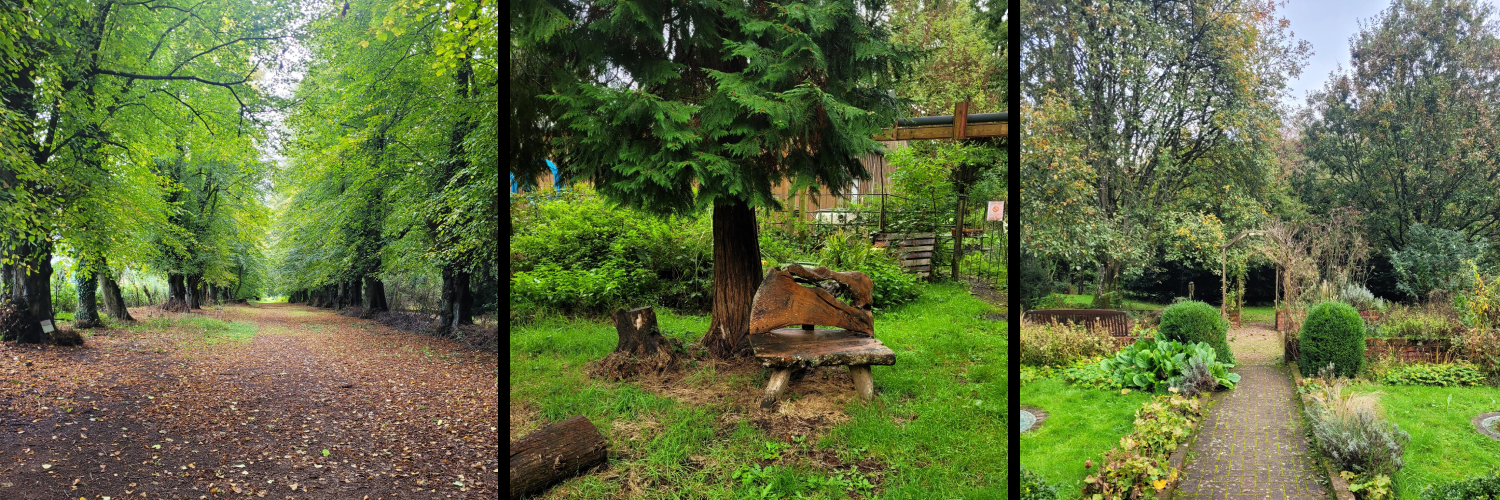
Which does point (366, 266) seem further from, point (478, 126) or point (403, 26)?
point (403, 26)

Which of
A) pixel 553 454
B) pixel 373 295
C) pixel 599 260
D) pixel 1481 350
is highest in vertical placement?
pixel 599 260

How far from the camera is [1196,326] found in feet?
9.02

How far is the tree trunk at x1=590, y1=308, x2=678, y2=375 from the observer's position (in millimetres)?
3516

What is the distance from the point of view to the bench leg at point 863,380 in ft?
10.0

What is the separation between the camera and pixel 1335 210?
2.60m

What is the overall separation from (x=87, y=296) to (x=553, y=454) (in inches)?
110

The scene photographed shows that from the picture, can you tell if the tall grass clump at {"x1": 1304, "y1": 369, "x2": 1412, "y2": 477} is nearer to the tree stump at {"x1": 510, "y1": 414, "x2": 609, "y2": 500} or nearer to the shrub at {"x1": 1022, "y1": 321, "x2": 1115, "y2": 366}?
the shrub at {"x1": 1022, "y1": 321, "x2": 1115, "y2": 366}

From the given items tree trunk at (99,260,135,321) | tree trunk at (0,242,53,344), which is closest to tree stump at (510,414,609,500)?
tree trunk at (99,260,135,321)

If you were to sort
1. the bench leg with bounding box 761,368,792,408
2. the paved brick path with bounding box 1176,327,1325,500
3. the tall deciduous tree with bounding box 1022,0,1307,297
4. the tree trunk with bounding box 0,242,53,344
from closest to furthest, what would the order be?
the paved brick path with bounding box 1176,327,1325,500, the tall deciduous tree with bounding box 1022,0,1307,297, the bench leg with bounding box 761,368,792,408, the tree trunk with bounding box 0,242,53,344

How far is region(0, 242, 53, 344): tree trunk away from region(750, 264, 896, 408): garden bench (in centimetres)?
364

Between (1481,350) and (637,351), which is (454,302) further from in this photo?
(1481,350)

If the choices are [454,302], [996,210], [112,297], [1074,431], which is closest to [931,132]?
[996,210]

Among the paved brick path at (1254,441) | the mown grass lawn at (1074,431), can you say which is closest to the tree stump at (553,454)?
the mown grass lawn at (1074,431)

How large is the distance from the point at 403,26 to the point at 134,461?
2533 mm
